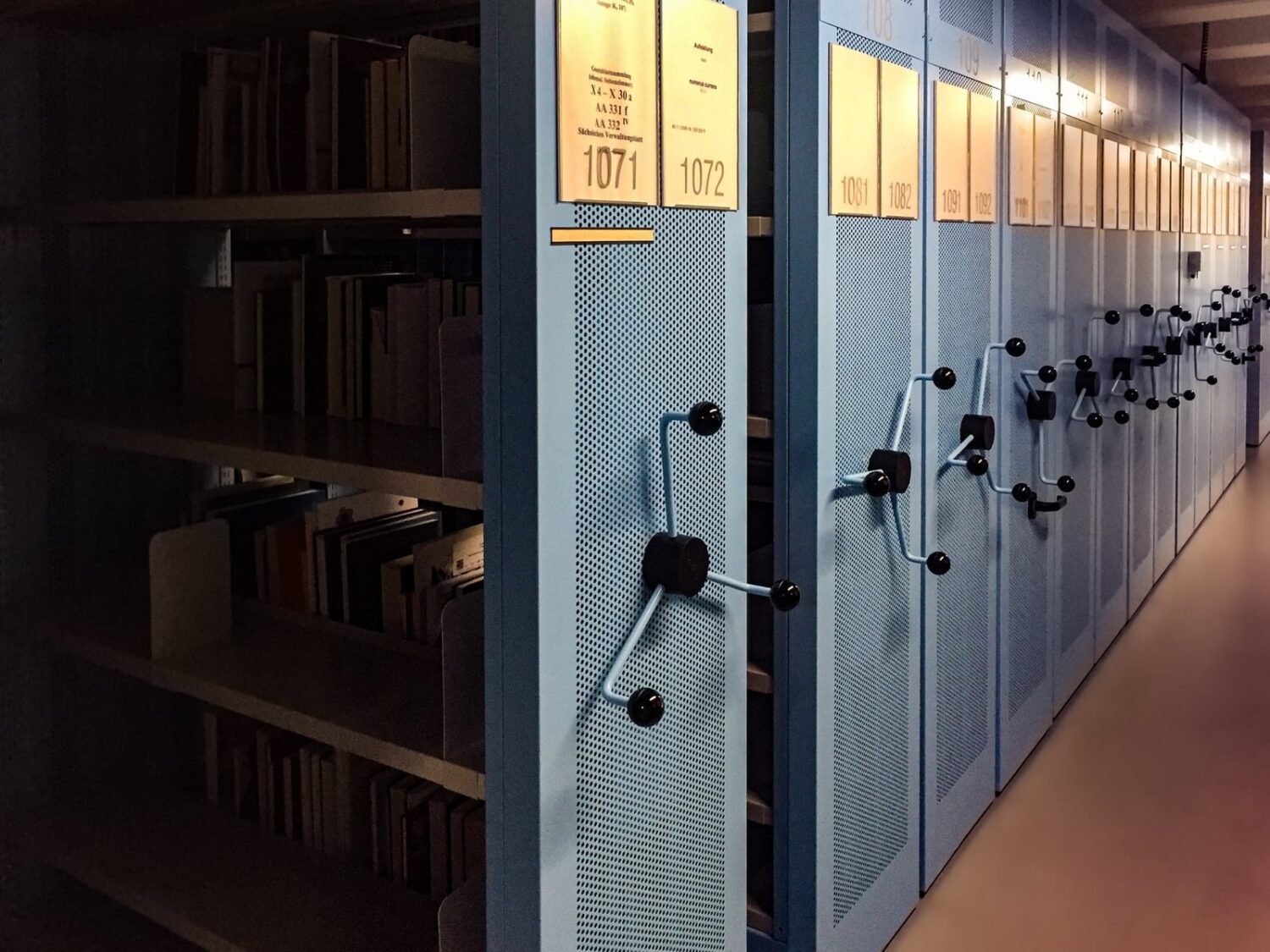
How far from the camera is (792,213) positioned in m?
2.21

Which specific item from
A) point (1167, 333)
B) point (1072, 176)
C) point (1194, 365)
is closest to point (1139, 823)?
point (1072, 176)

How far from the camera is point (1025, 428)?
341 centimetres

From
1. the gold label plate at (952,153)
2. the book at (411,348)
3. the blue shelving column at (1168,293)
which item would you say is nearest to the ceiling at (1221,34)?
the blue shelving column at (1168,293)

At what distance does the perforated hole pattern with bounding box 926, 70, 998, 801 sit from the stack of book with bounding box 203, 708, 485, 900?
1.13 meters

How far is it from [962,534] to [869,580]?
0.56 metres

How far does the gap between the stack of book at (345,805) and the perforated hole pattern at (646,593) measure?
0.47 metres

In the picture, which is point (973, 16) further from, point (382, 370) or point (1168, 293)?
point (1168, 293)

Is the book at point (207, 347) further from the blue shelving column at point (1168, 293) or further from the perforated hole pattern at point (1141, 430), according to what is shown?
the blue shelving column at point (1168, 293)

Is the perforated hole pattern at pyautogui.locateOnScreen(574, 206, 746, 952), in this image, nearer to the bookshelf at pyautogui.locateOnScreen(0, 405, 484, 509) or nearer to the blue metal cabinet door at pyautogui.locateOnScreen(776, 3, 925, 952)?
the bookshelf at pyautogui.locateOnScreen(0, 405, 484, 509)

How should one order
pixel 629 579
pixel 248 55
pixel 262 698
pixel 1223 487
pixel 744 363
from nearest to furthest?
pixel 629 579 → pixel 744 363 → pixel 262 698 → pixel 248 55 → pixel 1223 487

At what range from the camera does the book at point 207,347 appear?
269cm

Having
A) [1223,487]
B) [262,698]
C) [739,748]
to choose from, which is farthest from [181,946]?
[1223,487]

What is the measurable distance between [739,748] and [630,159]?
0.92 metres

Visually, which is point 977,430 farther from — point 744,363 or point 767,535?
point 744,363
